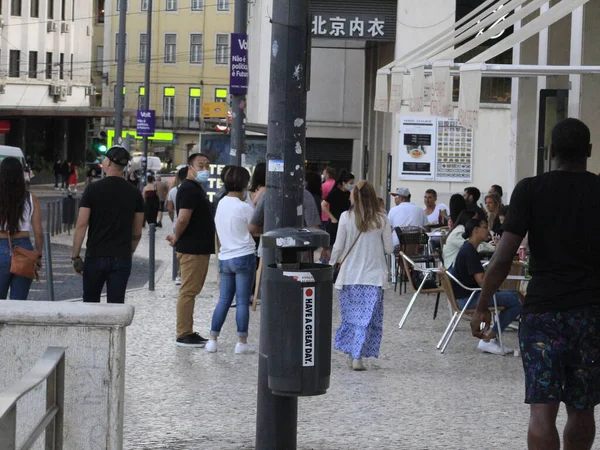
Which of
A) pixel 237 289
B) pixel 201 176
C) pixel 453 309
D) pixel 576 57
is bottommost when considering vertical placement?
pixel 453 309

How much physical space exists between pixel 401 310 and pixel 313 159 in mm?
24390

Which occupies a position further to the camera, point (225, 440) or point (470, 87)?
point (470, 87)

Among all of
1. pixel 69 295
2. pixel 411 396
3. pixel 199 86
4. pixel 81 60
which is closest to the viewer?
pixel 411 396

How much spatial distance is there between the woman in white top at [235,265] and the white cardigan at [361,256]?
1053mm

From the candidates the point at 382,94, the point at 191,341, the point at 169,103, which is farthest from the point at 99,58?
the point at 191,341

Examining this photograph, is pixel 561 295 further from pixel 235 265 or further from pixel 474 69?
pixel 474 69

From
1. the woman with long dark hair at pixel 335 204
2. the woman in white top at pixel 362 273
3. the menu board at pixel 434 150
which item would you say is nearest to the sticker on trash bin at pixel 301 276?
the woman in white top at pixel 362 273

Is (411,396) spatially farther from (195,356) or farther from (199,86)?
(199,86)

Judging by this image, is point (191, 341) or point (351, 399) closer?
point (351, 399)

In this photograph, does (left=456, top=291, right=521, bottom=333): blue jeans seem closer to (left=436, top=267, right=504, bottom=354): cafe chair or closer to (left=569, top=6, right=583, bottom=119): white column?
(left=436, top=267, right=504, bottom=354): cafe chair

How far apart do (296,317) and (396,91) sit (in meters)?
8.75

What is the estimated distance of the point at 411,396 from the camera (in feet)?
32.0

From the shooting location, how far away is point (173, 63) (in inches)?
3511

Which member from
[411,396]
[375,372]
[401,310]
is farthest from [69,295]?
[411,396]
